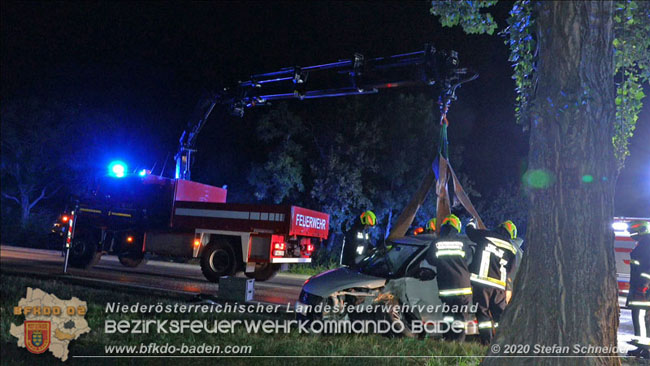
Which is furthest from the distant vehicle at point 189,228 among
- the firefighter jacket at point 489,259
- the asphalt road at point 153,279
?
the firefighter jacket at point 489,259

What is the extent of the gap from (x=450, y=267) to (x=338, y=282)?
1525 mm

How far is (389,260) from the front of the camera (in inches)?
306

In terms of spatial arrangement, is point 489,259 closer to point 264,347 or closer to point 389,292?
point 389,292

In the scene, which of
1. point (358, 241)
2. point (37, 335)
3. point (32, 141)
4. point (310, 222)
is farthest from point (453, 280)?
point (32, 141)

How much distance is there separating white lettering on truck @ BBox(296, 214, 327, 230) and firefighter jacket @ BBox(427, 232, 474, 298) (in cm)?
656

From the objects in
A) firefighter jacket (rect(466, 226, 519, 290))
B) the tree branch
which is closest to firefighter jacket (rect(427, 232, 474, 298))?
firefighter jacket (rect(466, 226, 519, 290))

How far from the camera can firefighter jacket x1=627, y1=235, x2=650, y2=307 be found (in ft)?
23.9

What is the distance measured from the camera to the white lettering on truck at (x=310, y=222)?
13232 mm

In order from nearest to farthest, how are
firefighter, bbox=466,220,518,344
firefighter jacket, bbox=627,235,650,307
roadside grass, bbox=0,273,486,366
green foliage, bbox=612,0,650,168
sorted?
green foliage, bbox=612,0,650,168
roadside grass, bbox=0,273,486,366
firefighter, bbox=466,220,518,344
firefighter jacket, bbox=627,235,650,307

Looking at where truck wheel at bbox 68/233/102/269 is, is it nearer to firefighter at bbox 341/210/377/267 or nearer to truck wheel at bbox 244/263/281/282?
truck wheel at bbox 244/263/281/282

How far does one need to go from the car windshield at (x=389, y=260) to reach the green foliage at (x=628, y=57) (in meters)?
2.98

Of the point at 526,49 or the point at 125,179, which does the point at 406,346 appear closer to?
the point at 526,49

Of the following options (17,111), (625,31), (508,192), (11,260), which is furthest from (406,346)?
(17,111)

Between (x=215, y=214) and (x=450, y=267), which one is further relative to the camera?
(x=215, y=214)
